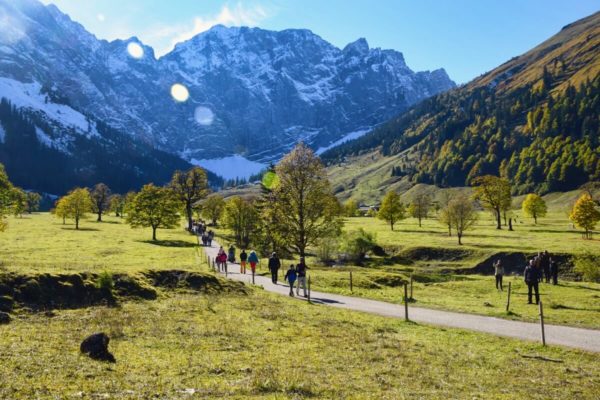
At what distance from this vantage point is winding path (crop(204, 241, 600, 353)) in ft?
71.1

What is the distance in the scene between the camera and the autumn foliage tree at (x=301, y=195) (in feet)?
153

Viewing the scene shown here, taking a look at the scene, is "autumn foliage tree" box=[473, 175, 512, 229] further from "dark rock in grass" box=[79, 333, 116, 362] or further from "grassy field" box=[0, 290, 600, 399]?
"dark rock in grass" box=[79, 333, 116, 362]

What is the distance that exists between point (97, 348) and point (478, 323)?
19664 millimetres

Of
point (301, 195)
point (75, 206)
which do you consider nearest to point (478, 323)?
point (301, 195)

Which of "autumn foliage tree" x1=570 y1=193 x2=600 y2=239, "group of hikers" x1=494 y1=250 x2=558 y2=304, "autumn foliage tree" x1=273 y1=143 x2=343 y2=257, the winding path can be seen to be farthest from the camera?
"autumn foliage tree" x1=570 y1=193 x2=600 y2=239

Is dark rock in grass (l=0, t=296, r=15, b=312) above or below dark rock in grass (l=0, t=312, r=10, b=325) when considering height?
above

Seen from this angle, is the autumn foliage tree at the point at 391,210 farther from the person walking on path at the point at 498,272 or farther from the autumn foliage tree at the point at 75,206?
the autumn foliage tree at the point at 75,206

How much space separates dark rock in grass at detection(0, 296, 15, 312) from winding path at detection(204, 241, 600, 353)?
1807 cm

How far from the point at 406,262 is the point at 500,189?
1880 inches

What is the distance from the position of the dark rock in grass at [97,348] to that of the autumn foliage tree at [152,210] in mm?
77967

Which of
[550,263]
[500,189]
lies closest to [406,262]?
[550,263]

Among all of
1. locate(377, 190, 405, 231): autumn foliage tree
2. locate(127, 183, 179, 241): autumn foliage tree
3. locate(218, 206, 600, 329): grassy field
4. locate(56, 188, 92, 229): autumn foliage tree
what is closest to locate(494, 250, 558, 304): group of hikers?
locate(218, 206, 600, 329): grassy field

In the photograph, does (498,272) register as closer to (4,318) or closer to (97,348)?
(97,348)

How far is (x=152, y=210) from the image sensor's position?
91.8 meters
